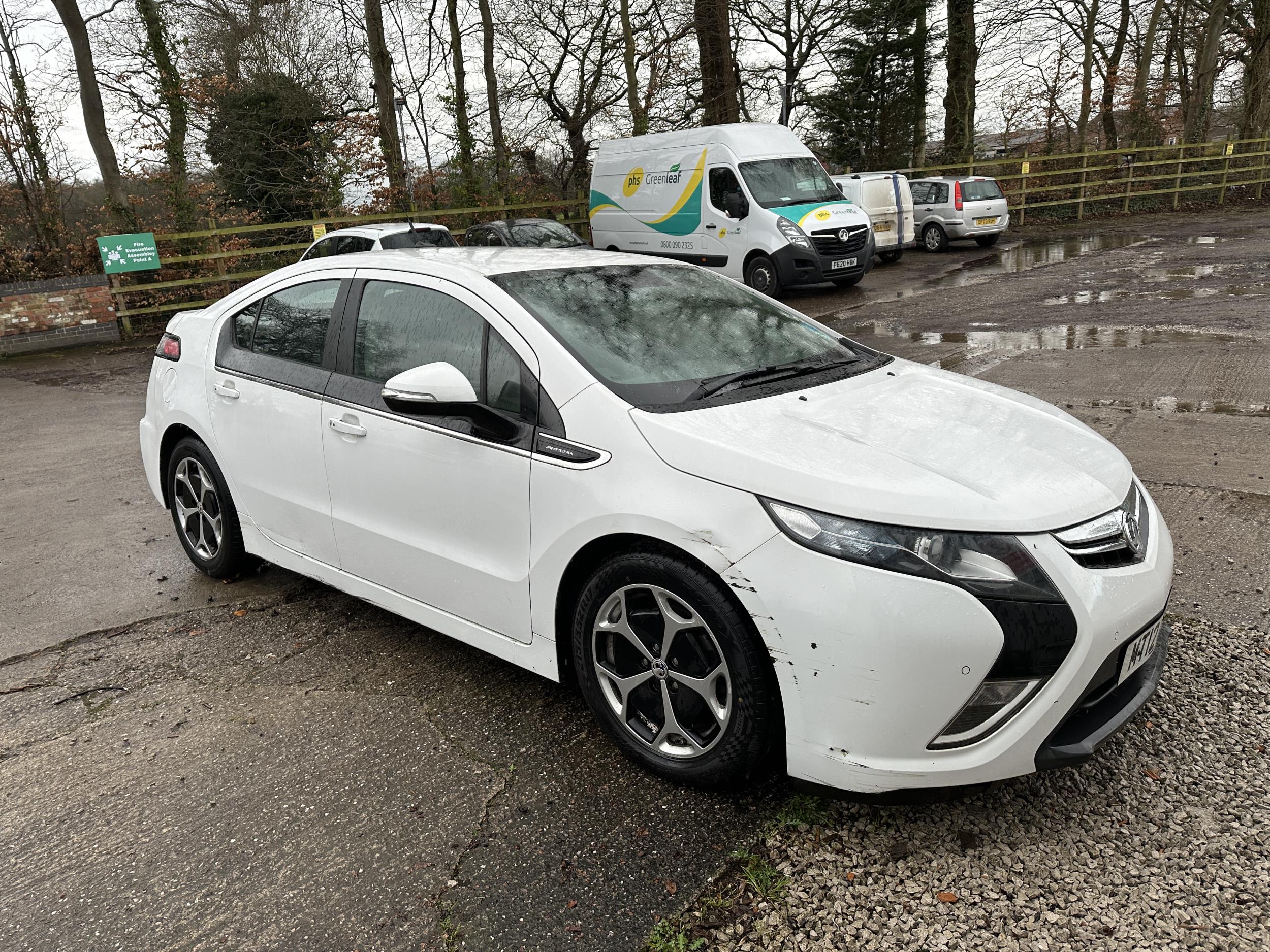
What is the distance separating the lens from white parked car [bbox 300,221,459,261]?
43.9 feet

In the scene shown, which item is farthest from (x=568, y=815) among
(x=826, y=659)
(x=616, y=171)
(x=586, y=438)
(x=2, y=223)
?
(x=2, y=223)

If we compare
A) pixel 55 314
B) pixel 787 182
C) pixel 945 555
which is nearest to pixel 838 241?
pixel 787 182

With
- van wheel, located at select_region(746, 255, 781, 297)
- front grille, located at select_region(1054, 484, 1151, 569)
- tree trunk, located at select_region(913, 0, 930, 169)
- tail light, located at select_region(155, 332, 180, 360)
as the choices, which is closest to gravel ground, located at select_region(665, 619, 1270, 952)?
front grille, located at select_region(1054, 484, 1151, 569)

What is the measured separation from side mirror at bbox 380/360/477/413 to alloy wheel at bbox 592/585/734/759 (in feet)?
2.65

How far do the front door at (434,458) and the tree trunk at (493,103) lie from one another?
1976 centimetres

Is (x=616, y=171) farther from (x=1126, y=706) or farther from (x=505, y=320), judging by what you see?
(x=1126, y=706)

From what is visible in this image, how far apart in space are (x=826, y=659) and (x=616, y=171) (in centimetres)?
1642

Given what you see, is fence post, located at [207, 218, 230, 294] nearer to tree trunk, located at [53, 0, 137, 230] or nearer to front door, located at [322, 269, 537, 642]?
tree trunk, located at [53, 0, 137, 230]

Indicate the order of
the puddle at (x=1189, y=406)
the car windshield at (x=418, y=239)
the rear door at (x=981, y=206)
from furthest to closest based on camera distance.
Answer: the rear door at (x=981, y=206) < the car windshield at (x=418, y=239) < the puddle at (x=1189, y=406)

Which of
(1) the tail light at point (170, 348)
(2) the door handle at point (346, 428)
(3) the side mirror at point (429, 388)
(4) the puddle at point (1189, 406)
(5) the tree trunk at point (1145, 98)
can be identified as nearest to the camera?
(3) the side mirror at point (429, 388)

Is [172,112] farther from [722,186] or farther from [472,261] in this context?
[472,261]

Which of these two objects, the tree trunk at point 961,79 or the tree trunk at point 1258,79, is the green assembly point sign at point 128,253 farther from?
the tree trunk at point 1258,79

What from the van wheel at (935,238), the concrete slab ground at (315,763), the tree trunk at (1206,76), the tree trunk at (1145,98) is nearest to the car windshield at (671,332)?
the concrete slab ground at (315,763)

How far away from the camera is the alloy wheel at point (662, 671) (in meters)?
2.60
